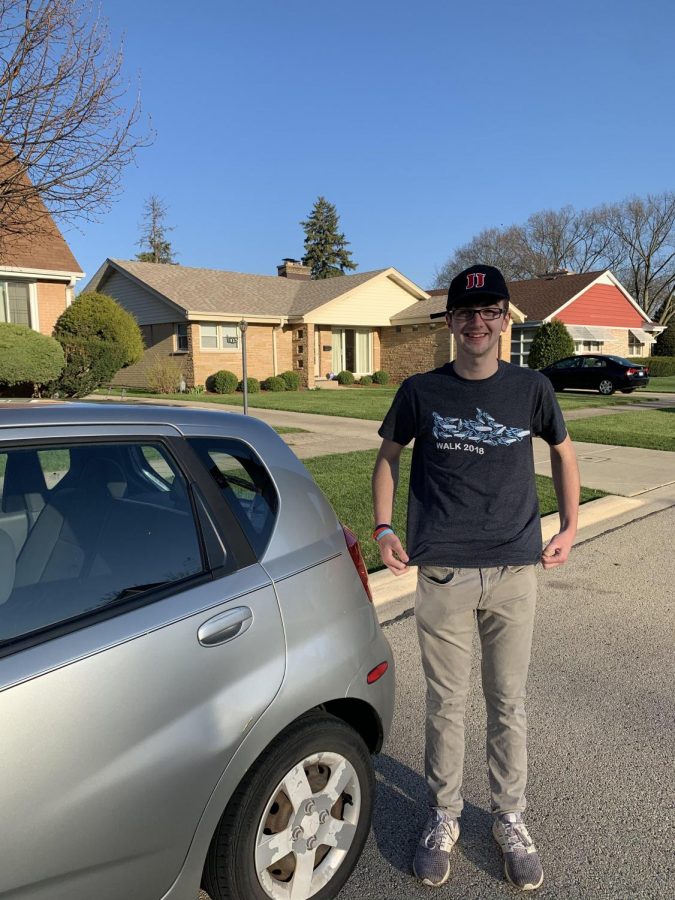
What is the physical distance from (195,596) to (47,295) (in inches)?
696

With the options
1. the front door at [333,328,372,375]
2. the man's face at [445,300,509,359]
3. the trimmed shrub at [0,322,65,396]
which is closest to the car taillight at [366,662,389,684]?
the man's face at [445,300,509,359]

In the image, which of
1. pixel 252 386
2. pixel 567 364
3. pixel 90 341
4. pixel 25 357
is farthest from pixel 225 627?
pixel 567 364

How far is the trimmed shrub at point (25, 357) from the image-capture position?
527 inches

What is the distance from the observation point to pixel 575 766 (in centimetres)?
293

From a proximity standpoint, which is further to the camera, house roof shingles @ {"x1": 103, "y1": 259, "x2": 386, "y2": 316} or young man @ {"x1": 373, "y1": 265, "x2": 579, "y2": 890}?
house roof shingles @ {"x1": 103, "y1": 259, "x2": 386, "y2": 316}

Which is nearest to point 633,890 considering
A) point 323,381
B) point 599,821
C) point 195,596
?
point 599,821

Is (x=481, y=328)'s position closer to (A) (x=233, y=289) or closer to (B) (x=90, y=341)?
(B) (x=90, y=341)

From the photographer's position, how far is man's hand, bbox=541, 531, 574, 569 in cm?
241

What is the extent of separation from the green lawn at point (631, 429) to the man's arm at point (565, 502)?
1043 cm

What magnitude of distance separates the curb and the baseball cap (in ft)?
9.86

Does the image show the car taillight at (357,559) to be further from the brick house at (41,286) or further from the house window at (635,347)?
the house window at (635,347)

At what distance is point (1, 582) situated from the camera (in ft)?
5.71

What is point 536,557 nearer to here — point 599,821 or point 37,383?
point 599,821

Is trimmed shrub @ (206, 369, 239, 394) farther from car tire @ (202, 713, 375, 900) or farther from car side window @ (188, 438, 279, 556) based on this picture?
car tire @ (202, 713, 375, 900)
